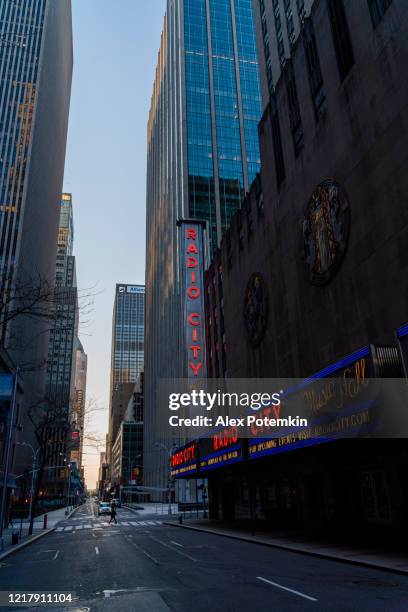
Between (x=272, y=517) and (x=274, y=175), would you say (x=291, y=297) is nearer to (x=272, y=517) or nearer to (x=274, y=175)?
(x=274, y=175)

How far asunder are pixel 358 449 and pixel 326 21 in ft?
79.2

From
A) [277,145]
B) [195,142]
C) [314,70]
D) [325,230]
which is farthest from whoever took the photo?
[195,142]

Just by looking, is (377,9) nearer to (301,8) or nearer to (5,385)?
(301,8)

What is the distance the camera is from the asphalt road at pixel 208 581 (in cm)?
1035

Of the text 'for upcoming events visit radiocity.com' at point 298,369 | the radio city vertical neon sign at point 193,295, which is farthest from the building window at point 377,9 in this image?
the radio city vertical neon sign at point 193,295

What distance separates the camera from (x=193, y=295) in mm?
63812

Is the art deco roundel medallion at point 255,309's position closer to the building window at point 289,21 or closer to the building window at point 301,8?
the building window at point 289,21

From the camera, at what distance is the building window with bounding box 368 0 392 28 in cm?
2128

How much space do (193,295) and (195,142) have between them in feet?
185

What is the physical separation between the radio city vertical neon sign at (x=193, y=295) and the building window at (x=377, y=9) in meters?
42.1

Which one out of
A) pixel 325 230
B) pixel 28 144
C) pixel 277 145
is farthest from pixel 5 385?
pixel 28 144

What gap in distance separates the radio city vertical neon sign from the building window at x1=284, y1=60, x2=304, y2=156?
32839 millimetres

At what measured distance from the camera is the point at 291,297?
29.7 meters

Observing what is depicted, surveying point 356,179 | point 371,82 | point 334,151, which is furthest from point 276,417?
point 371,82
